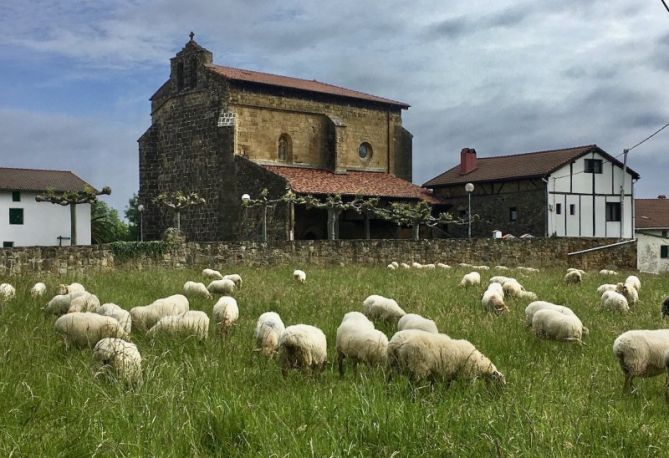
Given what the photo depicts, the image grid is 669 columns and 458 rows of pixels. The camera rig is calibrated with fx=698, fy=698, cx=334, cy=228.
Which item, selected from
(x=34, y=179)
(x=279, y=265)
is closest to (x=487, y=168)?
(x=279, y=265)

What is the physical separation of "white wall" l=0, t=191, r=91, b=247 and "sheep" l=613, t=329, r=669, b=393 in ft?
154

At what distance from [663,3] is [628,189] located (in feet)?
115

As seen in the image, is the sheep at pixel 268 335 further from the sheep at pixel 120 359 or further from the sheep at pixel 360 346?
the sheep at pixel 120 359

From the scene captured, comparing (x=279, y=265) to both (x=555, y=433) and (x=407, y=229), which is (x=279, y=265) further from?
(x=555, y=433)

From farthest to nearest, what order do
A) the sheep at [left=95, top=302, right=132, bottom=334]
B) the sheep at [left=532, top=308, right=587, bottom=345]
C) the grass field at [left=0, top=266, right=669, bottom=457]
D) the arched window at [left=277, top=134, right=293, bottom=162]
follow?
the arched window at [left=277, top=134, right=293, bottom=162], the sheep at [left=532, top=308, right=587, bottom=345], the sheep at [left=95, top=302, right=132, bottom=334], the grass field at [left=0, top=266, right=669, bottom=457]

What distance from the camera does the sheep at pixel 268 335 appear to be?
735 centimetres

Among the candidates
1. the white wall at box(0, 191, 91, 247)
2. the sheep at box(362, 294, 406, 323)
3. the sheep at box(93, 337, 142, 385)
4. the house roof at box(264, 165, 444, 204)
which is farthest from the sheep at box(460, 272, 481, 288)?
the white wall at box(0, 191, 91, 247)

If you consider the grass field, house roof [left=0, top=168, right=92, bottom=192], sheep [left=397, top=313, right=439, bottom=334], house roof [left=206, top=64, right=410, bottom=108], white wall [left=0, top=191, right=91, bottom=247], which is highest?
house roof [left=206, top=64, right=410, bottom=108]

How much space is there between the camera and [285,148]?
39000 millimetres

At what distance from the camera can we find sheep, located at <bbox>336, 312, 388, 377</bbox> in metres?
6.67

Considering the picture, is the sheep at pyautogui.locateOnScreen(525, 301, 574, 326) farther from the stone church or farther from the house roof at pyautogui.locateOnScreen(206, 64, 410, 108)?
the house roof at pyautogui.locateOnScreen(206, 64, 410, 108)

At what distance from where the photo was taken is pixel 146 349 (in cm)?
725

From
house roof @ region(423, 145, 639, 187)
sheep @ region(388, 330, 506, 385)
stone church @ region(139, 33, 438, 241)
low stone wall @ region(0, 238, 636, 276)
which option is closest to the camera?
sheep @ region(388, 330, 506, 385)

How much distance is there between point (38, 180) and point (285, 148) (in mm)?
22798
